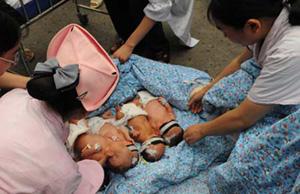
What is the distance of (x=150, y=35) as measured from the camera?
224 centimetres

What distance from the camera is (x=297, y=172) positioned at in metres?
1.21

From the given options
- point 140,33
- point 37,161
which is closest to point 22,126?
point 37,161

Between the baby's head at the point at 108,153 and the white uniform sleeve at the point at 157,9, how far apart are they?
72 centimetres

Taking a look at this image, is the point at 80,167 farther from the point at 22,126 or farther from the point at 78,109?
the point at 22,126

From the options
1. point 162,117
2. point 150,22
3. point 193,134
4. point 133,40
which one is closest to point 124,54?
point 133,40

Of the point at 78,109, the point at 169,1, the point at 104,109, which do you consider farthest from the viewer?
the point at 169,1

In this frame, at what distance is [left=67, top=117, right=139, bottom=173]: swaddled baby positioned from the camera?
1531 millimetres

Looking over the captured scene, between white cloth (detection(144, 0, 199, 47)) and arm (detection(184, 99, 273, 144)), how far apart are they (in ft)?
2.27

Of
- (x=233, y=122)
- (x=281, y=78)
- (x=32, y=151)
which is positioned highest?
(x=281, y=78)

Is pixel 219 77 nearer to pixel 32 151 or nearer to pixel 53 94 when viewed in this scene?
pixel 53 94

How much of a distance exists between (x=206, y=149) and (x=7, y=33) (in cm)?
88

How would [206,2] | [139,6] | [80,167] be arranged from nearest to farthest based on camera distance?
[80,167], [139,6], [206,2]

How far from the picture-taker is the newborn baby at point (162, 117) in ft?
5.45

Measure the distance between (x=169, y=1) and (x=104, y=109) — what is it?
2.10ft
